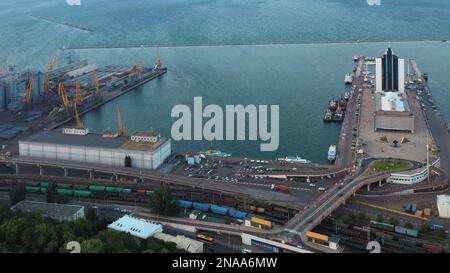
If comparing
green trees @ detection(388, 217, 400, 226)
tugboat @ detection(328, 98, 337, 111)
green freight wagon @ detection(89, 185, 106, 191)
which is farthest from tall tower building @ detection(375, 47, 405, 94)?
green freight wagon @ detection(89, 185, 106, 191)

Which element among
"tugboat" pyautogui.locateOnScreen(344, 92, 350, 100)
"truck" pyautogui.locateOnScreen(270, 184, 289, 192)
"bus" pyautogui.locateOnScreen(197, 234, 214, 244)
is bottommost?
"bus" pyautogui.locateOnScreen(197, 234, 214, 244)

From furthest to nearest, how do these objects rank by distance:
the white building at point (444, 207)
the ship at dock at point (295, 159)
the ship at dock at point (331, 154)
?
1. the ship at dock at point (331, 154)
2. the ship at dock at point (295, 159)
3. the white building at point (444, 207)

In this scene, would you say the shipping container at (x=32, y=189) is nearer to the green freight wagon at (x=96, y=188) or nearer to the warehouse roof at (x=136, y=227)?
the green freight wagon at (x=96, y=188)

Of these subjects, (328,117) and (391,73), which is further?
(391,73)

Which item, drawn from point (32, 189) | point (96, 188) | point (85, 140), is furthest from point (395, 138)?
point (32, 189)

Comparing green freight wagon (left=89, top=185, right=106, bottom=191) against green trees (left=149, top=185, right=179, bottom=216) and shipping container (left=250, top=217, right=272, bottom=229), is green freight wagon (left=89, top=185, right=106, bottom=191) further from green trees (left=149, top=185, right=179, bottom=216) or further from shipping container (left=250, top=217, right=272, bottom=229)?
shipping container (left=250, top=217, right=272, bottom=229)

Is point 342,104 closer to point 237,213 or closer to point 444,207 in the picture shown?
point 444,207

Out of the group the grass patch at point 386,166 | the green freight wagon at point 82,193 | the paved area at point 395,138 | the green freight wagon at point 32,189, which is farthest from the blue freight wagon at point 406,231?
the green freight wagon at point 32,189
